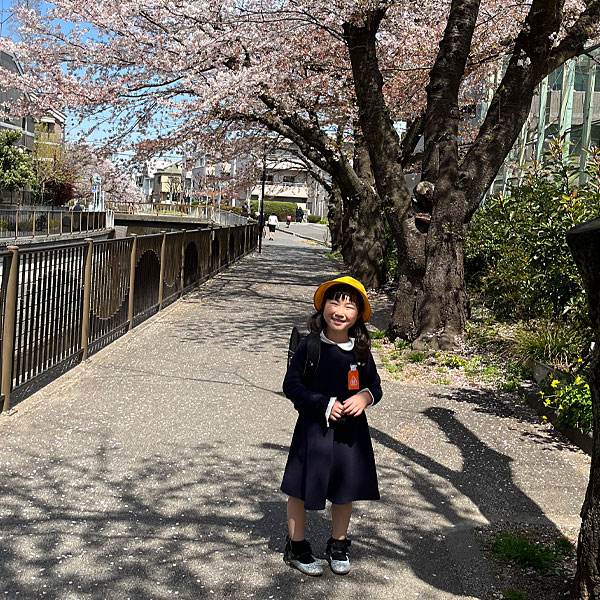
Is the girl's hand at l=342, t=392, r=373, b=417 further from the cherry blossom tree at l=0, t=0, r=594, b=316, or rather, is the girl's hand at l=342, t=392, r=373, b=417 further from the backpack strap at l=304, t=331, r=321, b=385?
the cherry blossom tree at l=0, t=0, r=594, b=316

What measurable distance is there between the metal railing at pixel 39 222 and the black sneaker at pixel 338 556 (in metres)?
32.8

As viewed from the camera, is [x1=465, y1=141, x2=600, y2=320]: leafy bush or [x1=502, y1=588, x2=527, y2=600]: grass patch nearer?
[x1=502, y1=588, x2=527, y2=600]: grass patch

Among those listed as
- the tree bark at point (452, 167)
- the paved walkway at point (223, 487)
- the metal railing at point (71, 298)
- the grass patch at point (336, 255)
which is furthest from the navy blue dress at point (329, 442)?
the grass patch at point (336, 255)

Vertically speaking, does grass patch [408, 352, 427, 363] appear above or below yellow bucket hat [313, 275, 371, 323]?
below

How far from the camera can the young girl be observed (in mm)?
4027

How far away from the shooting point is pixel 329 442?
405 cm

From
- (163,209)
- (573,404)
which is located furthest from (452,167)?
(163,209)

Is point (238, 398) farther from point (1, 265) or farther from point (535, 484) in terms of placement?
point (535, 484)

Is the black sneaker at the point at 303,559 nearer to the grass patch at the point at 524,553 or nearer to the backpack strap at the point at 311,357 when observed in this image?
the backpack strap at the point at 311,357

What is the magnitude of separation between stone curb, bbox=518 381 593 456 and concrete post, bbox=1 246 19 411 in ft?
14.8

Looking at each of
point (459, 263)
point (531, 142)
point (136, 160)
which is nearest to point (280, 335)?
point (459, 263)

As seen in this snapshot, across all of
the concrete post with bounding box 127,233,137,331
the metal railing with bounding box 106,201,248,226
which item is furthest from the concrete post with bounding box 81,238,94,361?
the metal railing with bounding box 106,201,248,226

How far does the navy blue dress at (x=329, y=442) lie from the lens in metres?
4.03

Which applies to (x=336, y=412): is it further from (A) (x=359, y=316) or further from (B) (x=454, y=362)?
(B) (x=454, y=362)
